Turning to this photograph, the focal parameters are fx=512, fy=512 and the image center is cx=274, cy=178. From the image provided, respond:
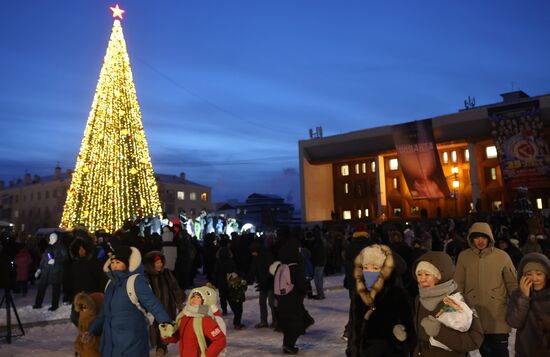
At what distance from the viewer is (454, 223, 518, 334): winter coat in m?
5.19

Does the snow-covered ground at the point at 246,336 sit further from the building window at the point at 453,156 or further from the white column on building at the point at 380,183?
the building window at the point at 453,156

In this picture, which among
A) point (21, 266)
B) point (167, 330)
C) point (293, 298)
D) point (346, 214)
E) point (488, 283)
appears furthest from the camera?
point (346, 214)

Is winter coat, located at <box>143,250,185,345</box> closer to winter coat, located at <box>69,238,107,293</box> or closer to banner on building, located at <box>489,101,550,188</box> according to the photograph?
winter coat, located at <box>69,238,107,293</box>

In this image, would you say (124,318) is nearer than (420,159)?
Yes

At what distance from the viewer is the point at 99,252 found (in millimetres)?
11961

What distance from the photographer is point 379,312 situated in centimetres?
418

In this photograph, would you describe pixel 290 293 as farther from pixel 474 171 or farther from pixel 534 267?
pixel 474 171

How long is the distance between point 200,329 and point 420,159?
1473 inches

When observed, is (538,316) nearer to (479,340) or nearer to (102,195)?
(479,340)

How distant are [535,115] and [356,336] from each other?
35.7 metres

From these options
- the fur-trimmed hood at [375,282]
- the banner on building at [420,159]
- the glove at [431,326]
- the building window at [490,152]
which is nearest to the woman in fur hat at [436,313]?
the glove at [431,326]

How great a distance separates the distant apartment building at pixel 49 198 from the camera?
226 feet

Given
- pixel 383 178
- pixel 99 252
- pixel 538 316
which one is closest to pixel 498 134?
pixel 383 178

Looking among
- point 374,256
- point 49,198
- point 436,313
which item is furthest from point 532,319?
point 49,198
